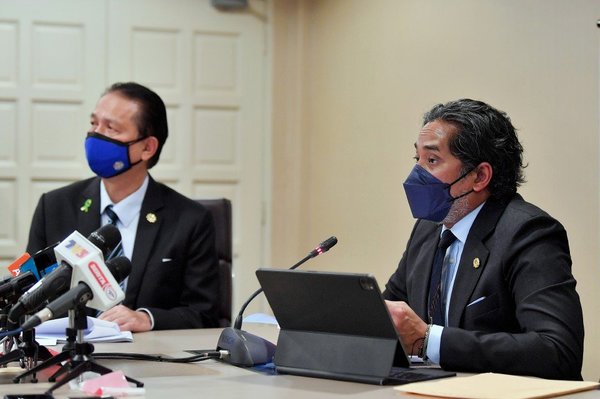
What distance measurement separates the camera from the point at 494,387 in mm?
1648

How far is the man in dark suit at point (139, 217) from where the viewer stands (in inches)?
119

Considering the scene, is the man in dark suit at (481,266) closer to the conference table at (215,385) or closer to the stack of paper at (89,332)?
the conference table at (215,385)

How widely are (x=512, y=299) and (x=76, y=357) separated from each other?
1030mm

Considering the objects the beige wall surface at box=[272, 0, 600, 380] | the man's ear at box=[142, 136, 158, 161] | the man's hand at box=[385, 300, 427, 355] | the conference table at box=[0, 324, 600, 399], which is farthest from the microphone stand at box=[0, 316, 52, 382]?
the beige wall surface at box=[272, 0, 600, 380]

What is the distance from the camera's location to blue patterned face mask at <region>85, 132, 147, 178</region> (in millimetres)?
3102

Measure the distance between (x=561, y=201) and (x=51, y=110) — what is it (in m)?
2.78

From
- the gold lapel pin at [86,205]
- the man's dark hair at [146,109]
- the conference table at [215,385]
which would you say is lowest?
the conference table at [215,385]

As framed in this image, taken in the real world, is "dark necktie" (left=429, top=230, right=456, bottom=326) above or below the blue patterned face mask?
below

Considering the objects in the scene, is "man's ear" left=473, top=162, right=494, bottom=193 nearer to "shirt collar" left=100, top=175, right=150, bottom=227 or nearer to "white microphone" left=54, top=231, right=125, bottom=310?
"white microphone" left=54, top=231, right=125, bottom=310

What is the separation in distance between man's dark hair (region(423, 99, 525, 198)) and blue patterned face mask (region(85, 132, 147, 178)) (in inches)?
47.6

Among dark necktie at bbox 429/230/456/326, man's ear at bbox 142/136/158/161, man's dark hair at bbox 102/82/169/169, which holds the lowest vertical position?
dark necktie at bbox 429/230/456/326

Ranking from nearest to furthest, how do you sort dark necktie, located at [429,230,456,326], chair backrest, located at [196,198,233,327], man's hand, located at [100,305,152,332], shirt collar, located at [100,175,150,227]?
dark necktie, located at [429,230,456,326] → man's hand, located at [100,305,152,332] → shirt collar, located at [100,175,150,227] → chair backrest, located at [196,198,233,327]

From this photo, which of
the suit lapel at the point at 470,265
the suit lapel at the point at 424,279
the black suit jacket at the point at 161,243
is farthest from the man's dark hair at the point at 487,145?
the black suit jacket at the point at 161,243

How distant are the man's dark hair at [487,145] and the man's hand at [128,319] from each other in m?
1.03
